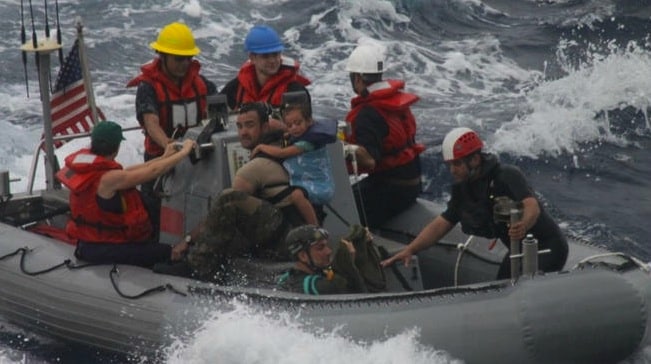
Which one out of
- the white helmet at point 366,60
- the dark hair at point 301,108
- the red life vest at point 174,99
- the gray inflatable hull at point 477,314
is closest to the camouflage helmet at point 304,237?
the gray inflatable hull at point 477,314

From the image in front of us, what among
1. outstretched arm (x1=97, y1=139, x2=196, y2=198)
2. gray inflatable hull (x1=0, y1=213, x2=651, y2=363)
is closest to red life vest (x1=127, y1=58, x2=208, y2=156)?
outstretched arm (x1=97, y1=139, x2=196, y2=198)

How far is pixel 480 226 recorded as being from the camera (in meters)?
8.63

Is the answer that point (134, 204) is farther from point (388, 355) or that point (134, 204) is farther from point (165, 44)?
point (388, 355)

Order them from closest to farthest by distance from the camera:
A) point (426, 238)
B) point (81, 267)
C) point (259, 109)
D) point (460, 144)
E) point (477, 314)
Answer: point (477, 314), point (460, 144), point (426, 238), point (259, 109), point (81, 267)

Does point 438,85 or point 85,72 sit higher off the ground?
point 85,72

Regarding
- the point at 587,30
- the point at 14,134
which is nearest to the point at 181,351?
the point at 14,134

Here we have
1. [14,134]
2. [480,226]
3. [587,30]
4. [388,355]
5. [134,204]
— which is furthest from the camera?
[587,30]

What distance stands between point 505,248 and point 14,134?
7.86 meters

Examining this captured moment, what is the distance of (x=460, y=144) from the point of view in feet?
27.4

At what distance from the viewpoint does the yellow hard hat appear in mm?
9977

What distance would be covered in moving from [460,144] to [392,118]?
1526 mm

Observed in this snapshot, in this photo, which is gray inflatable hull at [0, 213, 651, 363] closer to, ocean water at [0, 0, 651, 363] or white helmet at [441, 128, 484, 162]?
ocean water at [0, 0, 651, 363]

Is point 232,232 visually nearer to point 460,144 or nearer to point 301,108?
point 301,108

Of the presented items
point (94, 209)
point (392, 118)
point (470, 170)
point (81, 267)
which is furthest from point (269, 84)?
point (470, 170)
